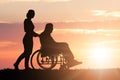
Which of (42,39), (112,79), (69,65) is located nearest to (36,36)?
(42,39)

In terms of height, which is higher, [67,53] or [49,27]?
[49,27]

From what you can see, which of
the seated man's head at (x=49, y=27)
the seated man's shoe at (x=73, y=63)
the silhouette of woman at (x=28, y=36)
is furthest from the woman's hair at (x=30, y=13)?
the seated man's shoe at (x=73, y=63)

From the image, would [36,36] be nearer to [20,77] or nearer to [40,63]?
[40,63]

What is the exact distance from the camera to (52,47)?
20.4m

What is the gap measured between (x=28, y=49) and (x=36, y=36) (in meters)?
0.76

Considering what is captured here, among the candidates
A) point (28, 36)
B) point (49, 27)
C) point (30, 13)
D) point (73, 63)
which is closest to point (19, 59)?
point (28, 36)

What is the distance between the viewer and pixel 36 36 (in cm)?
1988

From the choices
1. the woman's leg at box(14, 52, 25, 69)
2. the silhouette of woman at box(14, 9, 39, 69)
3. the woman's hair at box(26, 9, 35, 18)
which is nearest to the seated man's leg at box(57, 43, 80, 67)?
the silhouette of woman at box(14, 9, 39, 69)

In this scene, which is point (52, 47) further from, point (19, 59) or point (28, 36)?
point (19, 59)

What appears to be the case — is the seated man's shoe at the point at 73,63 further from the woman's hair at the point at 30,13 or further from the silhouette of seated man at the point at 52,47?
the woman's hair at the point at 30,13

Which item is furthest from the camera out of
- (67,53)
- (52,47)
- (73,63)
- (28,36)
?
Result: (52,47)

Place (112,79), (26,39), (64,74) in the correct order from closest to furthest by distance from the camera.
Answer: (112,79) < (64,74) < (26,39)

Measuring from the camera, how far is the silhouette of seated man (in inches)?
787

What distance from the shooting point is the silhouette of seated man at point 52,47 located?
19984mm
